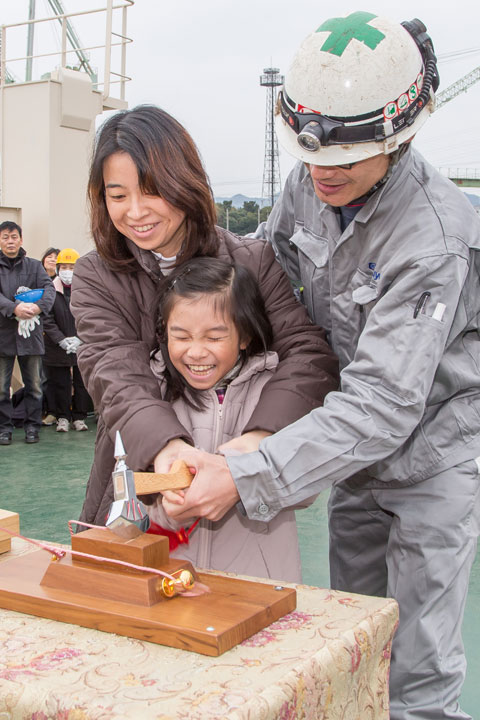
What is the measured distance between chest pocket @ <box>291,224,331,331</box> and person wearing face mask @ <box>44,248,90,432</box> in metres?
4.39

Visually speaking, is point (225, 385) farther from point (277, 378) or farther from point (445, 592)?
point (445, 592)

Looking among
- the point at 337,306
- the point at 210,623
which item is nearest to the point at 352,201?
the point at 337,306

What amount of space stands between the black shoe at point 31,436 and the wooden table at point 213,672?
4.72m

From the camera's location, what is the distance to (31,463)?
16.9ft

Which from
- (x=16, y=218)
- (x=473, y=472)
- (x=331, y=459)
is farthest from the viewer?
(x=16, y=218)

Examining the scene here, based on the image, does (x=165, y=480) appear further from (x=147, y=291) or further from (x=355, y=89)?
(x=355, y=89)

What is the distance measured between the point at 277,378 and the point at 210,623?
0.67m

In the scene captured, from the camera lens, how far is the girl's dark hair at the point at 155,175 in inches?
63.2

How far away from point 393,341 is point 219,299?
414 millimetres

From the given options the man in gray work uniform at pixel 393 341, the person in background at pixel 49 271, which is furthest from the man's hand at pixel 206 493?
the person in background at pixel 49 271

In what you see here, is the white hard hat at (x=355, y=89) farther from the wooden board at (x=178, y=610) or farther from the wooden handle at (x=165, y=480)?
the wooden board at (x=178, y=610)

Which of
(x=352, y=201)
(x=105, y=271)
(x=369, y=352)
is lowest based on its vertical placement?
(x=369, y=352)

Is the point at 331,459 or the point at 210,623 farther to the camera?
the point at 331,459

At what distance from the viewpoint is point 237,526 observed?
1.66 metres
